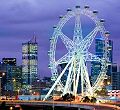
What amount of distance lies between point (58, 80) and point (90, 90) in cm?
637

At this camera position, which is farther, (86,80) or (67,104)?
(67,104)

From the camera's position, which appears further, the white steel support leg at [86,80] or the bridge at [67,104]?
the white steel support leg at [86,80]

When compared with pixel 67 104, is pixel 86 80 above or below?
above

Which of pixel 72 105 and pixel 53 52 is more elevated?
pixel 53 52

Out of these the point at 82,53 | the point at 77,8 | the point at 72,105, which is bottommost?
the point at 72,105

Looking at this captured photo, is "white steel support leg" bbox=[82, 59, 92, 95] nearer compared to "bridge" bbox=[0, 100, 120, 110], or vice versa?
"bridge" bbox=[0, 100, 120, 110]

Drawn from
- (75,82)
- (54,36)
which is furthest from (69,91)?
(54,36)

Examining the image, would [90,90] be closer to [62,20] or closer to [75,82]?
[75,82]

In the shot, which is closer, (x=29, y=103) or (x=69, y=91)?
(x=69, y=91)

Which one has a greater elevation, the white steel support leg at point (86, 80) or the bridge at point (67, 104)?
the white steel support leg at point (86, 80)

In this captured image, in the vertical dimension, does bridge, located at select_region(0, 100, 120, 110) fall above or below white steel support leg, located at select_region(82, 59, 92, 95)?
below

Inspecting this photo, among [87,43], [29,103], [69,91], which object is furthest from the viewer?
[29,103]

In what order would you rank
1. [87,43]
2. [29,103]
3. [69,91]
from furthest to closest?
[29,103]
[69,91]
[87,43]

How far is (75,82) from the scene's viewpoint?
116062 mm
